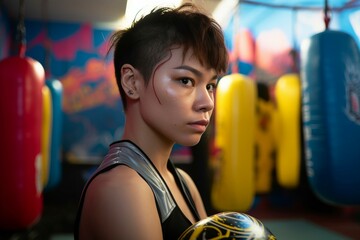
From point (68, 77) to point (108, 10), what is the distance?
3.22m

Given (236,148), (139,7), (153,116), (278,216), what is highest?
(139,7)

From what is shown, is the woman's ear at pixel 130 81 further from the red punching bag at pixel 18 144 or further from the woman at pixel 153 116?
the red punching bag at pixel 18 144

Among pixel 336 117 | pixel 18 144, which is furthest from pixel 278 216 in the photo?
pixel 18 144

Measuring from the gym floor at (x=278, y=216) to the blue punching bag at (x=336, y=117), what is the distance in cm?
145

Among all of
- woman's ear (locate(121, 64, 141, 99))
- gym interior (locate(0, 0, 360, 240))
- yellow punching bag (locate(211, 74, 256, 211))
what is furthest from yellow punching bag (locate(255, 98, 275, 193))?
woman's ear (locate(121, 64, 141, 99))

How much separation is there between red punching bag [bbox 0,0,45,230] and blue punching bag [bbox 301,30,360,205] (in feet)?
4.14

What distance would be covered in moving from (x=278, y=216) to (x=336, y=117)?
299 centimetres

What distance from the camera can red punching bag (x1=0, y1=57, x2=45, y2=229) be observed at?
4.26ft

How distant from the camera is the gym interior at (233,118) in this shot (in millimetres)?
1332

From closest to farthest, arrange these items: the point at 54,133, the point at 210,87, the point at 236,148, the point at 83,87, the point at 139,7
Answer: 1. the point at 210,87
2. the point at 139,7
3. the point at 236,148
4. the point at 54,133
5. the point at 83,87

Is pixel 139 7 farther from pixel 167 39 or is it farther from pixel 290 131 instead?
pixel 290 131

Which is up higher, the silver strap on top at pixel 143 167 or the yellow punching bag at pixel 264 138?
the silver strap on top at pixel 143 167

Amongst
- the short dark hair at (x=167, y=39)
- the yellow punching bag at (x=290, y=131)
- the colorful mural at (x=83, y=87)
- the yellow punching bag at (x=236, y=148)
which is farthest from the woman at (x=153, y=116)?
the colorful mural at (x=83, y=87)

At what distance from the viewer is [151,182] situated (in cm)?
73
